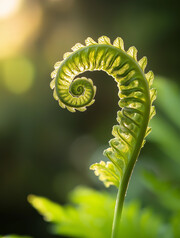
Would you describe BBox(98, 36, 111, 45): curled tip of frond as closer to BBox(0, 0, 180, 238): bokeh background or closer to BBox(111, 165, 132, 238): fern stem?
BBox(111, 165, 132, 238): fern stem

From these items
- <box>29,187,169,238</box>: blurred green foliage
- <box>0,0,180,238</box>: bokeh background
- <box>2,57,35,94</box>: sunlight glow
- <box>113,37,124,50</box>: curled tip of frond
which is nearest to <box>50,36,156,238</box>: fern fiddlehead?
<box>113,37,124,50</box>: curled tip of frond

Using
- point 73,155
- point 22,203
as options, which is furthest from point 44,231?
point 73,155

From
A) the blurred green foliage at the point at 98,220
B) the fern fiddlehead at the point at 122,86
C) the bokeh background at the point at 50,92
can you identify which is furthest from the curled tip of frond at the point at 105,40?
the bokeh background at the point at 50,92

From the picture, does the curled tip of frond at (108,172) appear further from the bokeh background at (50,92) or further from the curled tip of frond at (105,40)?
the bokeh background at (50,92)

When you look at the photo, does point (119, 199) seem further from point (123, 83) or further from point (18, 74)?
point (18, 74)

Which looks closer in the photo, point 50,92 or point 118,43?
point 118,43

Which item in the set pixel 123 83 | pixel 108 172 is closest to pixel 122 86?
pixel 123 83

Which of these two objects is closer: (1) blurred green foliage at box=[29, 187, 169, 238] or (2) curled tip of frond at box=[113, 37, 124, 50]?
(2) curled tip of frond at box=[113, 37, 124, 50]
